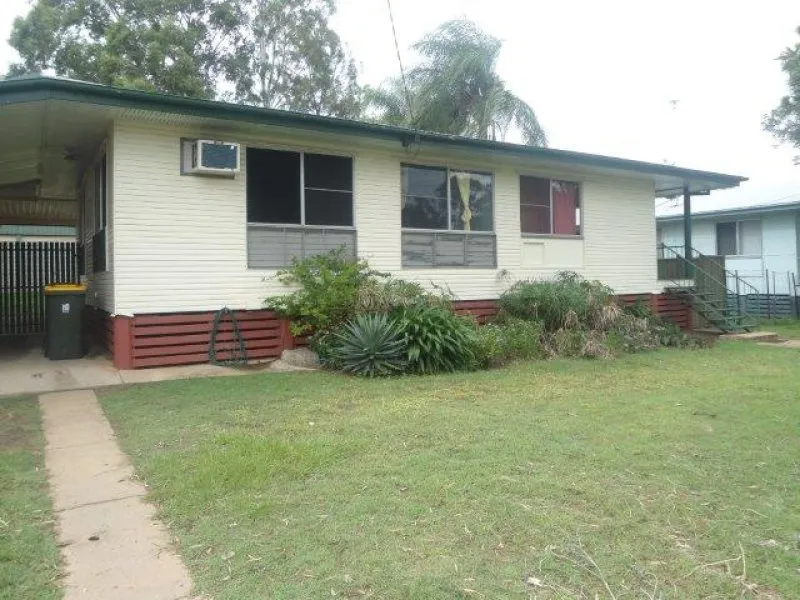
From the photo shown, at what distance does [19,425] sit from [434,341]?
4.86 meters

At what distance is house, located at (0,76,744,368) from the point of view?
8.48 meters

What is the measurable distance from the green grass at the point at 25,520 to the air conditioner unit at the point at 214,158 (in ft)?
14.4

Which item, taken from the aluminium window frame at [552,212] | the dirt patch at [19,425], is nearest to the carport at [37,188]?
the dirt patch at [19,425]

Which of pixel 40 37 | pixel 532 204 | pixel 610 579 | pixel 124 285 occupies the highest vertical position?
pixel 40 37

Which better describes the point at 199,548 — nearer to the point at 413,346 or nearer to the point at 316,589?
the point at 316,589

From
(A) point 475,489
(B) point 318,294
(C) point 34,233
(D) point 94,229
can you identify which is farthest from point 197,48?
(A) point 475,489

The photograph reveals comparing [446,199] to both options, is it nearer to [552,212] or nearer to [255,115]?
[552,212]

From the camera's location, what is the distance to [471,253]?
11586 millimetres

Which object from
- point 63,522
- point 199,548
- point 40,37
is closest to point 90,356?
point 63,522

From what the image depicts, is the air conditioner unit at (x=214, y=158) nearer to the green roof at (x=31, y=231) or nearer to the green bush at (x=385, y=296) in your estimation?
the green bush at (x=385, y=296)

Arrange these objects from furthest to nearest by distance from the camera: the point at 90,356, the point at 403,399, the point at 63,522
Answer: the point at 90,356
the point at 403,399
the point at 63,522

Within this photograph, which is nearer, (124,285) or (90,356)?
(124,285)

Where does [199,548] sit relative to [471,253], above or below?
below

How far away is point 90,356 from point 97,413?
3645mm
